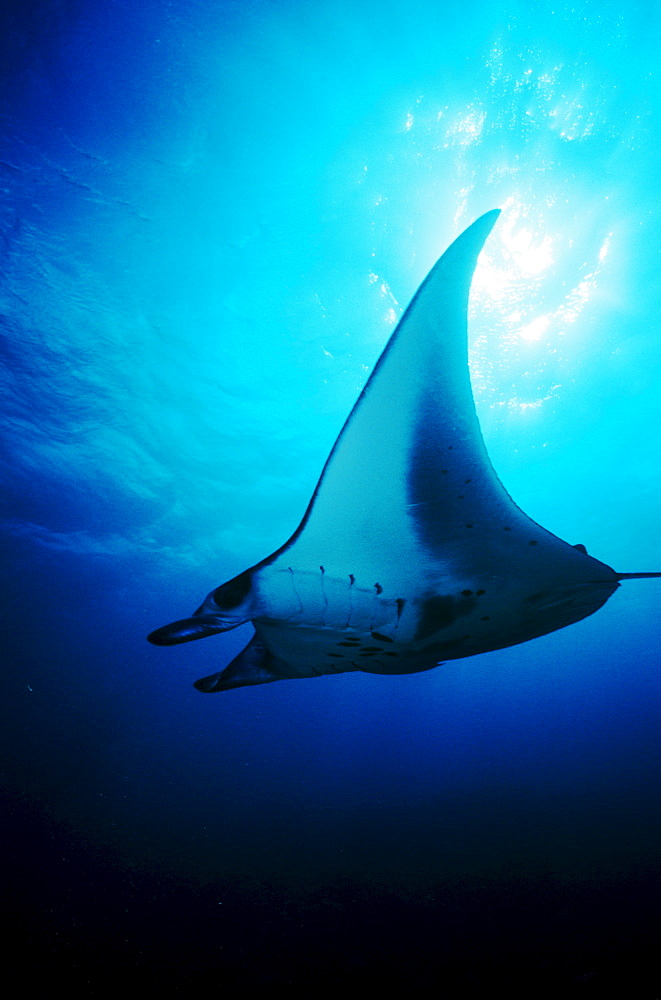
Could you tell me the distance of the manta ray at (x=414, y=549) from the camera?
1.80m

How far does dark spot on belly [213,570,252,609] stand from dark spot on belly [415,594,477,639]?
94 cm

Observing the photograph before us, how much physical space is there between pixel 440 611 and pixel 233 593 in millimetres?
1092

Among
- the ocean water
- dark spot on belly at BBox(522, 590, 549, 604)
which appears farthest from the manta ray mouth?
the ocean water

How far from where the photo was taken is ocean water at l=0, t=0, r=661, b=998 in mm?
4297

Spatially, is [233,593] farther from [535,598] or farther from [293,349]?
[293,349]

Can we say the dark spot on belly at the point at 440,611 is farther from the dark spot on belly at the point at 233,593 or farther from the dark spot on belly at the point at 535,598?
the dark spot on belly at the point at 233,593

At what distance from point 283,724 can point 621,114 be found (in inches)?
1831

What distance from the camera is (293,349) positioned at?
23.4 feet

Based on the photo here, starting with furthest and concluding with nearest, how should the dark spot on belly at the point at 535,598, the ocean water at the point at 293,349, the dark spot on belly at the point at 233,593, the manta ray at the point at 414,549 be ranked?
the ocean water at the point at 293,349 < the dark spot on belly at the point at 535,598 < the dark spot on belly at the point at 233,593 < the manta ray at the point at 414,549

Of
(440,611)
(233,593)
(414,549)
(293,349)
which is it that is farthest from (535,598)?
(293,349)

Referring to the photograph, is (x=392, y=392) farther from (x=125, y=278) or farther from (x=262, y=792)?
(x=262, y=792)

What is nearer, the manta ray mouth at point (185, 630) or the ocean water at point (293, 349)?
the manta ray mouth at point (185, 630)

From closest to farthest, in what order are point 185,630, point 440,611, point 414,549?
1. point 185,630
2. point 414,549
3. point 440,611

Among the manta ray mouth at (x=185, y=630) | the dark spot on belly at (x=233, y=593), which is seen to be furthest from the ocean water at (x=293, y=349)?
the manta ray mouth at (x=185, y=630)
